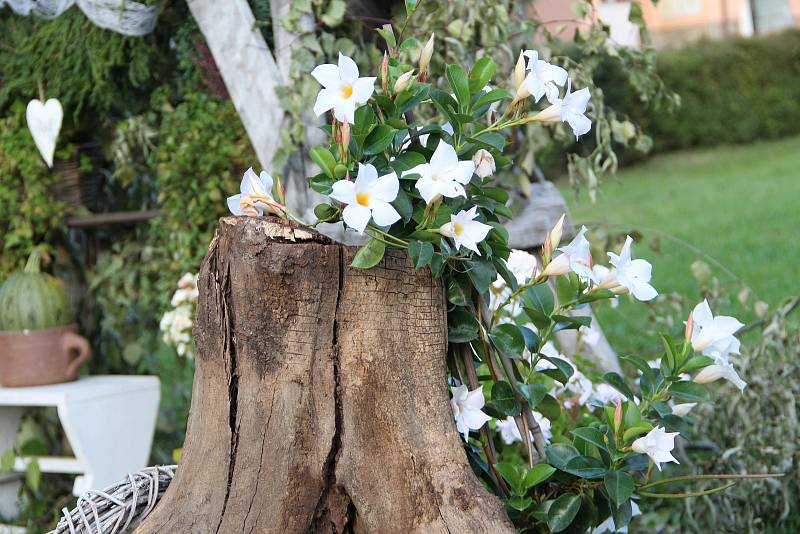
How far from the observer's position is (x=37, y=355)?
3.38 meters

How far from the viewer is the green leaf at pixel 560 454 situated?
1.68m

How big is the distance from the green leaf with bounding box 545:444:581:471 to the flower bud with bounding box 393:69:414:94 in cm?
68

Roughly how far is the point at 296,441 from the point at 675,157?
13.9 metres

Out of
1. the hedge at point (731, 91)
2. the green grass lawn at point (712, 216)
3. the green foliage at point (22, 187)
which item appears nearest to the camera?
the green foliage at point (22, 187)

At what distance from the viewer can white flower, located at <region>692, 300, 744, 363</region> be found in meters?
1.65

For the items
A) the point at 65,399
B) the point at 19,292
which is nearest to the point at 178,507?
the point at 65,399

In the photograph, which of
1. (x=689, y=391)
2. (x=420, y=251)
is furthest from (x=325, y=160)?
(x=689, y=391)

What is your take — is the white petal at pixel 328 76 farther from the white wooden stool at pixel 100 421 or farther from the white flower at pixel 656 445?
the white wooden stool at pixel 100 421

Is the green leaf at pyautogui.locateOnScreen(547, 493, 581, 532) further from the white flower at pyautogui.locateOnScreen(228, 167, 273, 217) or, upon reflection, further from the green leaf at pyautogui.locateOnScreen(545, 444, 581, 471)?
the white flower at pyautogui.locateOnScreen(228, 167, 273, 217)

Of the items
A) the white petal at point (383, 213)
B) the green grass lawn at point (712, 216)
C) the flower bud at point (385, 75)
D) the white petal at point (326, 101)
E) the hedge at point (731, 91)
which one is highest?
the flower bud at point (385, 75)

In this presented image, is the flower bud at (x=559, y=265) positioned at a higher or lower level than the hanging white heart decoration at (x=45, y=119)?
lower

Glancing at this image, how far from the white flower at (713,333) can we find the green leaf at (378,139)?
613mm

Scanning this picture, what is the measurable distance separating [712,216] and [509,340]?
8061 mm

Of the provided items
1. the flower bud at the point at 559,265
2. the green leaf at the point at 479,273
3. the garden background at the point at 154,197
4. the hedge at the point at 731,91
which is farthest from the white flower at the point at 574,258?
the hedge at the point at 731,91
